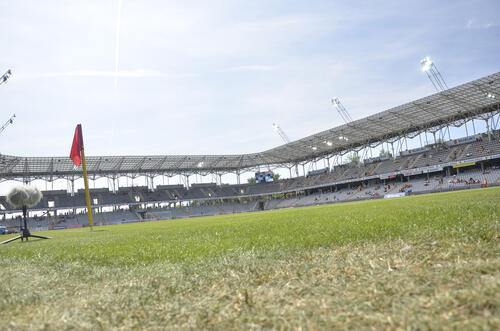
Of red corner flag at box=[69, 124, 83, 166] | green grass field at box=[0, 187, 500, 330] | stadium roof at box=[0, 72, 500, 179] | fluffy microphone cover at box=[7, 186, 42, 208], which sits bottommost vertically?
green grass field at box=[0, 187, 500, 330]

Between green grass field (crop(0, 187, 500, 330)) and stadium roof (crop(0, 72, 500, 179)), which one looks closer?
green grass field (crop(0, 187, 500, 330))

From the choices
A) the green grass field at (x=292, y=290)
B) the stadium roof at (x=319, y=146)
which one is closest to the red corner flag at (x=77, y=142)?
the green grass field at (x=292, y=290)

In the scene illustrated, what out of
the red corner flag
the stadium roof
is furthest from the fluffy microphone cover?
the stadium roof

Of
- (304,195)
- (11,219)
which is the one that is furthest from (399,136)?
(11,219)

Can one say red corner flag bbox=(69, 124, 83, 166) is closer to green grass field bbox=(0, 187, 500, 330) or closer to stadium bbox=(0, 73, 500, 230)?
green grass field bbox=(0, 187, 500, 330)

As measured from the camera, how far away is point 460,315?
1.57 metres

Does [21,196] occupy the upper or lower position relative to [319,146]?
lower

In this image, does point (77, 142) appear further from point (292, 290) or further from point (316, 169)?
point (316, 169)

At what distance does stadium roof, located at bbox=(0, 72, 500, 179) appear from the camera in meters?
44.6

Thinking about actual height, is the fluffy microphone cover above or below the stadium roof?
below

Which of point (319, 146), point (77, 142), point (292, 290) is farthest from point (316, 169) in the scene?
point (292, 290)

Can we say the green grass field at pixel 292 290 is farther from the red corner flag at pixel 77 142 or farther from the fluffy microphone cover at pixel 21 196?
the red corner flag at pixel 77 142

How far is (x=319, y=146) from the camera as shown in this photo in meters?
67.5

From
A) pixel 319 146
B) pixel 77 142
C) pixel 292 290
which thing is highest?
pixel 319 146
